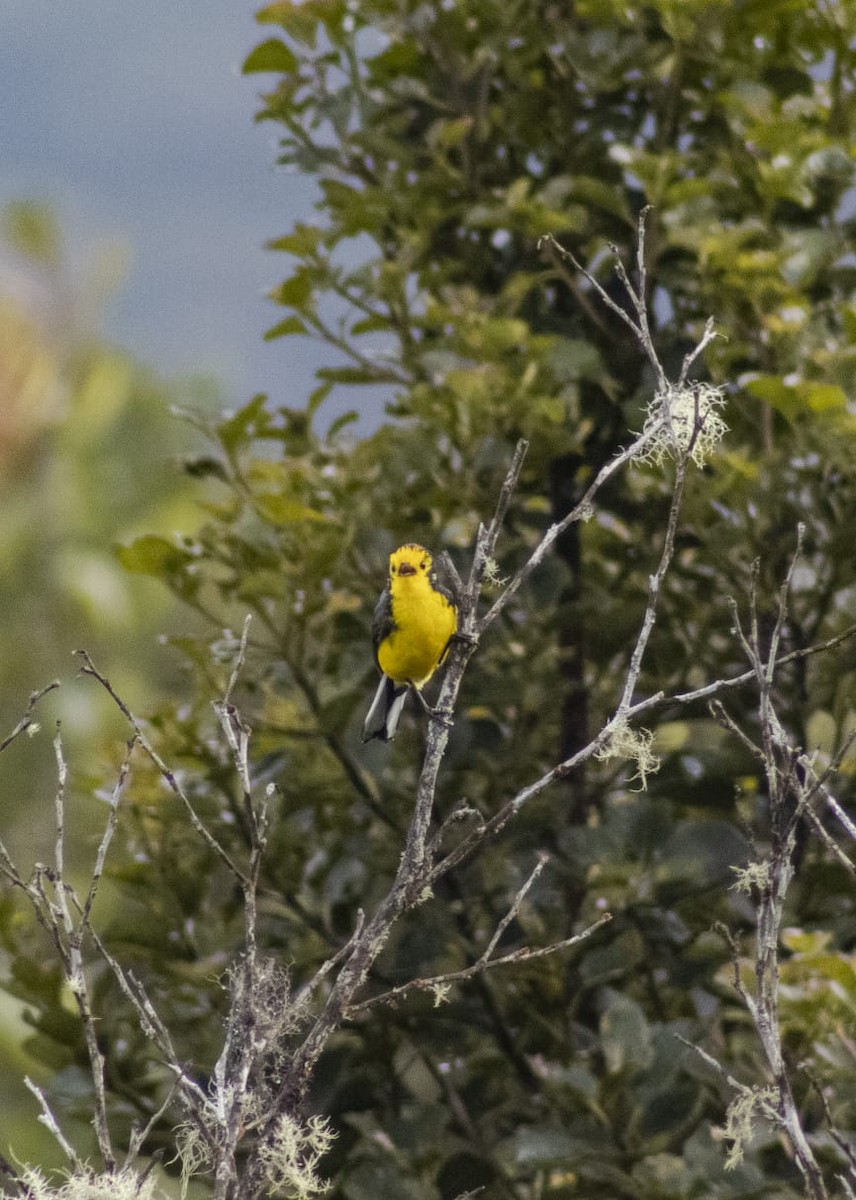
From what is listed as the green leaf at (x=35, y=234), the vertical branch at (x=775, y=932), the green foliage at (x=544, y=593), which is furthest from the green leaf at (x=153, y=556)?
the green leaf at (x=35, y=234)

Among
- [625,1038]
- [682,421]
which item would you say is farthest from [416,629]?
[682,421]

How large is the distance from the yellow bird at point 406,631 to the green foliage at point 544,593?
0.07 m

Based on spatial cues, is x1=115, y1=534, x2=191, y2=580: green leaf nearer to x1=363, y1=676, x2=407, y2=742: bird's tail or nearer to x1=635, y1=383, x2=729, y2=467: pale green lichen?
x1=363, y1=676, x2=407, y2=742: bird's tail

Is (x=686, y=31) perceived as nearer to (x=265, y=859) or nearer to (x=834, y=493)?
(x=834, y=493)

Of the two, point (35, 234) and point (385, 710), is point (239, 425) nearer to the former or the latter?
point (385, 710)

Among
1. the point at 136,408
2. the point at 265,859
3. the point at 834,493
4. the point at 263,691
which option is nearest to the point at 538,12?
the point at 834,493

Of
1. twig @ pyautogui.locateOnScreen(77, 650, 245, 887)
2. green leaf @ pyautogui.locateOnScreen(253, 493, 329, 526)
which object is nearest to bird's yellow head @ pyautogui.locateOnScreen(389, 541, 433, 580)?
green leaf @ pyautogui.locateOnScreen(253, 493, 329, 526)

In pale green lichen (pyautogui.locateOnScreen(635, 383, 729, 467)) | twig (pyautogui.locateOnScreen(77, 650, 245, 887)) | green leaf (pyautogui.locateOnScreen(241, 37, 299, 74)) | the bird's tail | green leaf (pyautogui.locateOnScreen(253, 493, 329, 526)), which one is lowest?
the bird's tail

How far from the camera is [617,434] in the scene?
8.48 feet

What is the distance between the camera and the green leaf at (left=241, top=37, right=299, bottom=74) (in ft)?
8.66

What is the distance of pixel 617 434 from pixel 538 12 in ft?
2.43

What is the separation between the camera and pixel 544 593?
238cm

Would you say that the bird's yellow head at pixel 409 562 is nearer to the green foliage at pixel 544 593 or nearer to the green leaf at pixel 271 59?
the green foliage at pixel 544 593

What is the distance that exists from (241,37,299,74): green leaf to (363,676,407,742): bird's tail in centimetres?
117
